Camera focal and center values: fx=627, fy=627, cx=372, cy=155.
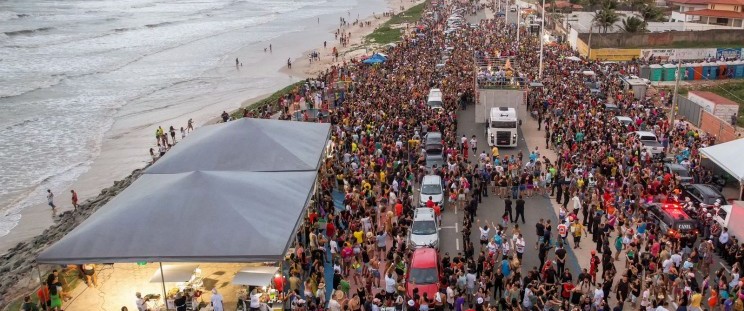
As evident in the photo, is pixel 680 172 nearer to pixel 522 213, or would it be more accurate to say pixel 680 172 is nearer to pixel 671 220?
pixel 671 220

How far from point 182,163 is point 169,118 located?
25.9 metres

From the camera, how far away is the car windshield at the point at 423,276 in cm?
1620

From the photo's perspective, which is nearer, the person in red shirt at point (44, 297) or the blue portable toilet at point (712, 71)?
the person in red shirt at point (44, 297)

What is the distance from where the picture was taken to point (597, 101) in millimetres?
36531

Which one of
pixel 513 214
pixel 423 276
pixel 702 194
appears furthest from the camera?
pixel 513 214

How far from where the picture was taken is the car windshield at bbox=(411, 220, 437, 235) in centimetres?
1942

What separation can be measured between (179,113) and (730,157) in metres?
37.2

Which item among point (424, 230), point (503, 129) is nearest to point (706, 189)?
point (503, 129)

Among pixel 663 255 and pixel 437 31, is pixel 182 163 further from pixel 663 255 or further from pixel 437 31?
pixel 437 31

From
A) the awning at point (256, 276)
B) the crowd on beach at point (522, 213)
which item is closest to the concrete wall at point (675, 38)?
the crowd on beach at point (522, 213)

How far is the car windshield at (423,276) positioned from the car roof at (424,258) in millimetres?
120

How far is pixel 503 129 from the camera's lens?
29578 millimetres

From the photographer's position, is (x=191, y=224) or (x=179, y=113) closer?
(x=191, y=224)

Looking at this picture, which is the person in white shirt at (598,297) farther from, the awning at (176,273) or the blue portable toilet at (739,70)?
the blue portable toilet at (739,70)
